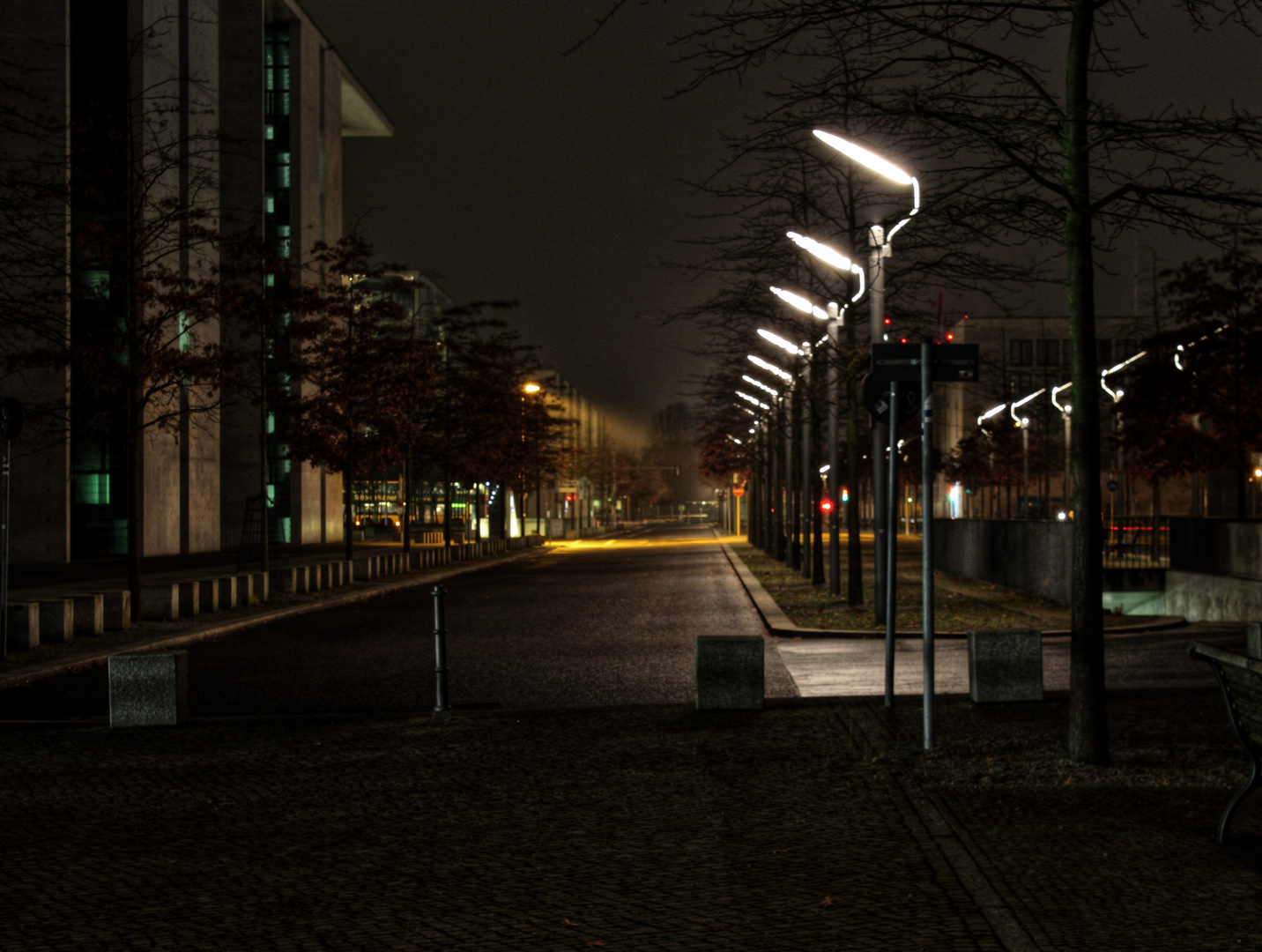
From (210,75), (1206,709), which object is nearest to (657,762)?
(1206,709)

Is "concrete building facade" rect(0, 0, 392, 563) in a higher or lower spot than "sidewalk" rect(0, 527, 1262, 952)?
higher

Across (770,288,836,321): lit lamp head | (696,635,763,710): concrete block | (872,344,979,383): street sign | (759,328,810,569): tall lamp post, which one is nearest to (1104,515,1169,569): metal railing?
(759,328,810,569): tall lamp post

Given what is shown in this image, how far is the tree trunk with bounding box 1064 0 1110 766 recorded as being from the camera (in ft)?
27.3

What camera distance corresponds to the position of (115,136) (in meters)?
19.5

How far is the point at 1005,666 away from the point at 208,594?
1562 centimetres

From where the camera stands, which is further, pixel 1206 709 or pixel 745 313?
pixel 745 313

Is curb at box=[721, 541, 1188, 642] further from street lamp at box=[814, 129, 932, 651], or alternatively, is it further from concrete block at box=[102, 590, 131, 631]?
concrete block at box=[102, 590, 131, 631]

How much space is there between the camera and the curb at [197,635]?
14.9 metres

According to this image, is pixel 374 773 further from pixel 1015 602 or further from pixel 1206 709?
pixel 1015 602

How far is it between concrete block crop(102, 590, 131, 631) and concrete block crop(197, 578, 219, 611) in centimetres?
313

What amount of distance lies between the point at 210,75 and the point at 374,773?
4398cm

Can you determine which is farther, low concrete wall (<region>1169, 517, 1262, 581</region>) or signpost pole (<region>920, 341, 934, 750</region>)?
low concrete wall (<region>1169, 517, 1262, 581</region>)

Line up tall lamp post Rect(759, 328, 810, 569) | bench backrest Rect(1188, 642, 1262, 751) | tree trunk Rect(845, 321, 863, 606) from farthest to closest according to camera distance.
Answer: tall lamp post Rect(759, 328, 810, 569) → tree trunk Rect(845, 321, 863, 606) → bench backrest Rect(1188, 642, 1262, 751)

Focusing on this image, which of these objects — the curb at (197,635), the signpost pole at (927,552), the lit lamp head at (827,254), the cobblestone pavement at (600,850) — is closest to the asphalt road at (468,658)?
the curb at (197,635)
